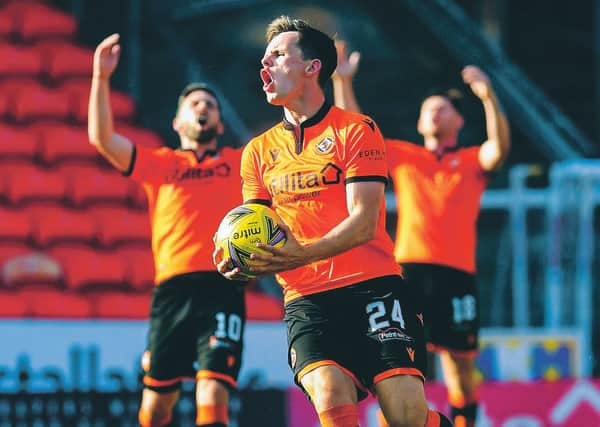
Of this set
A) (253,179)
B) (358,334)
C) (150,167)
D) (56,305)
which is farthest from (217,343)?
(56,305)

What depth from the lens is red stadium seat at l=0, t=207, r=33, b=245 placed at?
11859mm

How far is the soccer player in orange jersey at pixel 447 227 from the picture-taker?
808 cm

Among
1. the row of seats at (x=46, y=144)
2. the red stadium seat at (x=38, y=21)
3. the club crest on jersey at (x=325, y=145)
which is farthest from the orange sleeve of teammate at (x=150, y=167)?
the red stadium seat at (x=38, y=21)

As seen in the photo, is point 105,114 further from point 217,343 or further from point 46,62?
point 46,62

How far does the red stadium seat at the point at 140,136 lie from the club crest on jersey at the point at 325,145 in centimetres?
766

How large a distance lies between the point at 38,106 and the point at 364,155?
820 cm

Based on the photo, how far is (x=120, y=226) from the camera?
1232 centimetres

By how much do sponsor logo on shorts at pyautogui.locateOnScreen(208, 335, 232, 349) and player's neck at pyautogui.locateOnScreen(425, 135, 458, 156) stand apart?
77.9 inches

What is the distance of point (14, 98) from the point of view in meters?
13.2

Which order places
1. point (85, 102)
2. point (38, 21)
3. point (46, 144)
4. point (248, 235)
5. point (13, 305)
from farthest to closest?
point (38, 21)
point (85, 102)
point (46, 144)
point (13, 305)
point (248, 235)

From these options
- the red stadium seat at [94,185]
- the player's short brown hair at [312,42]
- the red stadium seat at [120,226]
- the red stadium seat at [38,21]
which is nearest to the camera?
the player's short brown hair at [312,42]

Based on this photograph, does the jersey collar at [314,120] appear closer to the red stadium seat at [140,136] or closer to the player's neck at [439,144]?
the player's neck at [439,144]

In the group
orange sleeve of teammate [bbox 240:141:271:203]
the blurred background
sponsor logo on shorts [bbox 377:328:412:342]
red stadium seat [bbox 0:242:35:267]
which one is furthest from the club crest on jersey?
red stadium seat [bbox 0:242:35:267]

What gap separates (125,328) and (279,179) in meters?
4.69
